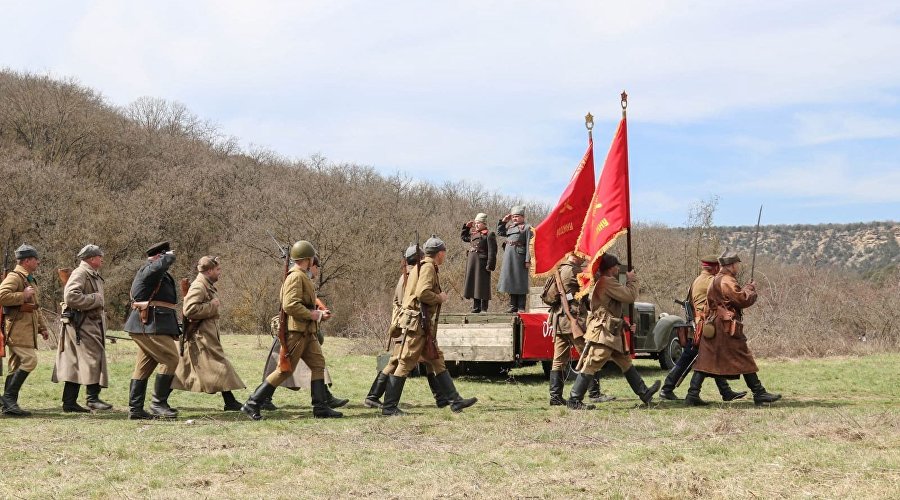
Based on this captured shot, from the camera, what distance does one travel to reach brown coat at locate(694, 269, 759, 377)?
10930 mm

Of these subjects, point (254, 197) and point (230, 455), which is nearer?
point (230, 455)

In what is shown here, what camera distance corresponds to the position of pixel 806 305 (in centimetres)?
2595

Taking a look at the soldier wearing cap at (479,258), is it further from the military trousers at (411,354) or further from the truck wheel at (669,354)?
the military trousers at (411,354)

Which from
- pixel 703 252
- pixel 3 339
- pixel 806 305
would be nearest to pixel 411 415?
pixel 3 339

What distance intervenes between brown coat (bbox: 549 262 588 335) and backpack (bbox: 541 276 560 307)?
0.12 feet

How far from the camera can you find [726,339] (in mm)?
10992

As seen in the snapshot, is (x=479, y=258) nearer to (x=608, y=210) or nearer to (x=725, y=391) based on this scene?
(x=608, y=210)

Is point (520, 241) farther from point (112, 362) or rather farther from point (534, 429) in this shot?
point (112, 362)

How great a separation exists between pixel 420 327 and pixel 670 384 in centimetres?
340

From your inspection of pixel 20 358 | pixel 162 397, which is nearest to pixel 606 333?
pixel 162 397

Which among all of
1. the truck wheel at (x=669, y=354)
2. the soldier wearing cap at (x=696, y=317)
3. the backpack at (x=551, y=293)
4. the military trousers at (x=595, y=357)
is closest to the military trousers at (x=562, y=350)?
the backpack at (x=551, y=293)

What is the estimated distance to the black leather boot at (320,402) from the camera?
10.3m

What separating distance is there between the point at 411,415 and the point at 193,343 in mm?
2623

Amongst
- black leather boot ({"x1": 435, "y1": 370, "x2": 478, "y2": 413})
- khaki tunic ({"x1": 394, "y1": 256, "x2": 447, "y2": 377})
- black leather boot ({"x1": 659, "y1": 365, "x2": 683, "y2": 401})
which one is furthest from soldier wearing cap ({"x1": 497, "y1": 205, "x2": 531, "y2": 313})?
black leather boot ({"x1": 435, "y1": 370, "x2": 478, "y2": 413})
